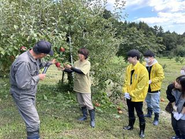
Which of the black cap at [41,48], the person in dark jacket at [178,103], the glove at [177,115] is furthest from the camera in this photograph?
the glove at [177,115]

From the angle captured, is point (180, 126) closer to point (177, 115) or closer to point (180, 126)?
point (180, 126)

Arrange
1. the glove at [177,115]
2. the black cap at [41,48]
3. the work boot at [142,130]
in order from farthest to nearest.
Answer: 1. the work boot at [142,130]
2. the glove at [177,115]
3. the black cap at [41,48]

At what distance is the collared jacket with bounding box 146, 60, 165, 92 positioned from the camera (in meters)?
5.10

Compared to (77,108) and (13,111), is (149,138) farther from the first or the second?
(13,111)

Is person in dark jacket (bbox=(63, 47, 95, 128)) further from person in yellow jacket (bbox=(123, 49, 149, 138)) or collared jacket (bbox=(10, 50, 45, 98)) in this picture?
collared jacket (bbox=(10, 50, 45, 98))

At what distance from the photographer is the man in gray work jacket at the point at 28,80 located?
2.98m

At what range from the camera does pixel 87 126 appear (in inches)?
179

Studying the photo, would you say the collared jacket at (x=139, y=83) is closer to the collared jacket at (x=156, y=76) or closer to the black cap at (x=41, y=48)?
the collared jacket at (x=156, y=76)

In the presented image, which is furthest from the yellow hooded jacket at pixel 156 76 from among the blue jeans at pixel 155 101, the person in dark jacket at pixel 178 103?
the person in dark jacket at pixel 178 103

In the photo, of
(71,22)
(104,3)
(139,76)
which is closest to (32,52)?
(139,76)

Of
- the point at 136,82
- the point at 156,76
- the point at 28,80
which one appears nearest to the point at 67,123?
the point at 136,82

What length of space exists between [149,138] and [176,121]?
659 millimetres

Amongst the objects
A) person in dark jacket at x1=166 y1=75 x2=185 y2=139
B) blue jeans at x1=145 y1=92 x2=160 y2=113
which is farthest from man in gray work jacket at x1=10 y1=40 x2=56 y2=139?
blue jeans at x1=145 y1=92 x2=160 y2=113

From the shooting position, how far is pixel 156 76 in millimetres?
5160
